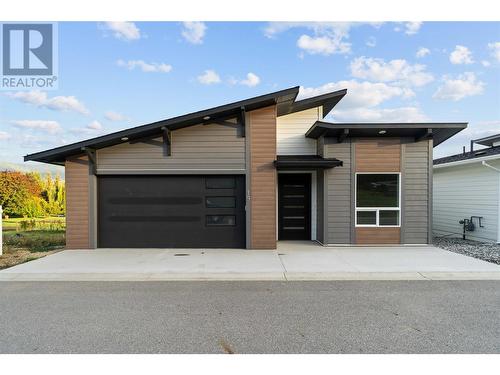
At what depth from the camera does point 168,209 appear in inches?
351

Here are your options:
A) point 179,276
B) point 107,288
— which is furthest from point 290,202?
point 107,288

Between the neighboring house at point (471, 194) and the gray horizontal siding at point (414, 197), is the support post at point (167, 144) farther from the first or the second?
the neighboring house at point (471, 194)

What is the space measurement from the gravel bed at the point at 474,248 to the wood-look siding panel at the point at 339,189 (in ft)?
9.82

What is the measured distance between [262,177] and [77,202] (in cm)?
541

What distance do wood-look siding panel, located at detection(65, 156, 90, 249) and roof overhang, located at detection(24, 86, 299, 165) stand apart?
38 centimetres

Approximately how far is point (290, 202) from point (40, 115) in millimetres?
14123

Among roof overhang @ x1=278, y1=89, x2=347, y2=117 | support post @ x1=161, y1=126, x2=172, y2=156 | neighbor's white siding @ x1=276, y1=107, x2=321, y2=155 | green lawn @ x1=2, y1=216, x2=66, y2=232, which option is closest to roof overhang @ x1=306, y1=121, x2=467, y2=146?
neighbor's white siding @ x1=276, y1=107, x2=321, y2=155

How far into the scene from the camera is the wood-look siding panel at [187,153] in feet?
28.6

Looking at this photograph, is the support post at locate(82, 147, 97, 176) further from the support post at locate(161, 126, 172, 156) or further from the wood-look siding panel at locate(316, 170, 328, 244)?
the wood-look siding panel at locate(316, 170, 328, 244)

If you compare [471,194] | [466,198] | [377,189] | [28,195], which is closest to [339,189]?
[377,189]

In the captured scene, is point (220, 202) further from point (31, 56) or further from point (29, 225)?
point (29, 225)

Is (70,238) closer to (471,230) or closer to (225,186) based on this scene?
(225,186)

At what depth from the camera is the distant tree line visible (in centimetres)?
1564

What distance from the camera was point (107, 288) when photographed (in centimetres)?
535
